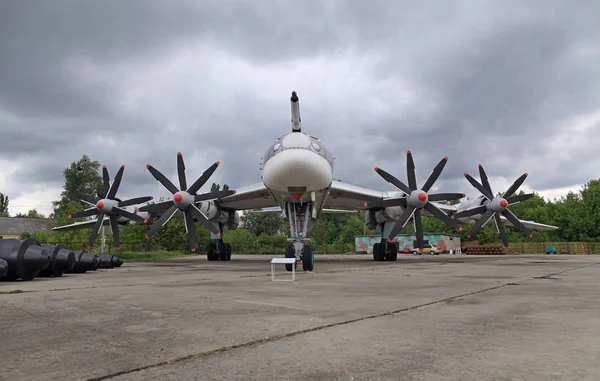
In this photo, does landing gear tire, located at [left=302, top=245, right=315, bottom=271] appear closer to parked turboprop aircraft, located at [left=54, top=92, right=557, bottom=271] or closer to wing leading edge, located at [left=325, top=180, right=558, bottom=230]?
parked turboprop aircraft, located at [left=54, top=92, right=557, bottom=271]

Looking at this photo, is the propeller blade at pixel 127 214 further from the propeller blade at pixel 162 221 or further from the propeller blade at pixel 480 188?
the propeller blade at pixel 480 188

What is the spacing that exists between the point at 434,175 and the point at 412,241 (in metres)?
31.0

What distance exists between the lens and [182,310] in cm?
543

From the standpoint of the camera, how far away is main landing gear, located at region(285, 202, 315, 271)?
13.4m

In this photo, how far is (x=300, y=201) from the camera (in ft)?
49.4

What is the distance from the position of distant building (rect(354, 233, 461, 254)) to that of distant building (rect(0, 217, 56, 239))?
48908 millimetres

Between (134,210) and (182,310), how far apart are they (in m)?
18.1

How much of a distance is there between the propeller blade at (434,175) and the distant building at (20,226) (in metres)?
64.7

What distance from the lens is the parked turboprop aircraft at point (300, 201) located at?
1404 centimetres

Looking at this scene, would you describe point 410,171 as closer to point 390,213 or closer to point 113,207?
point 390,213

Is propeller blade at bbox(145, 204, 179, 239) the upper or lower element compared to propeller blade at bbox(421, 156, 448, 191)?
lower

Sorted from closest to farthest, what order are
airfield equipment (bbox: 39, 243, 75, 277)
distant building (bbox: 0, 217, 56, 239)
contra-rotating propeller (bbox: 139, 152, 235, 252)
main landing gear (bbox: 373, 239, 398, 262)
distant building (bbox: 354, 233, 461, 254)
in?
airfield equipment (bbox: 39, 243, 75, 277)
contra-rotating propeller (bbox: 139, 152, 235, 252)
main landing gear (bbox: 373, 239, 398, 262)
distant building (bbox: 354, 233, 461, 254)
distant building (bbox: 0, 217, 56, 239)

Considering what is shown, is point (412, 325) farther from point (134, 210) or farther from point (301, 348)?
point (134, 210)

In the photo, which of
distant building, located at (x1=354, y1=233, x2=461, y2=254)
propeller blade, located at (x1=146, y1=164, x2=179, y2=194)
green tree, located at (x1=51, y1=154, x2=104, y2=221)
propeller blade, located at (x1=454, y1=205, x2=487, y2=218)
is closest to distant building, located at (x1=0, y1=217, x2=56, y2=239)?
green tree, located at (x1=51, y1=154, x2=104, y2=221)
